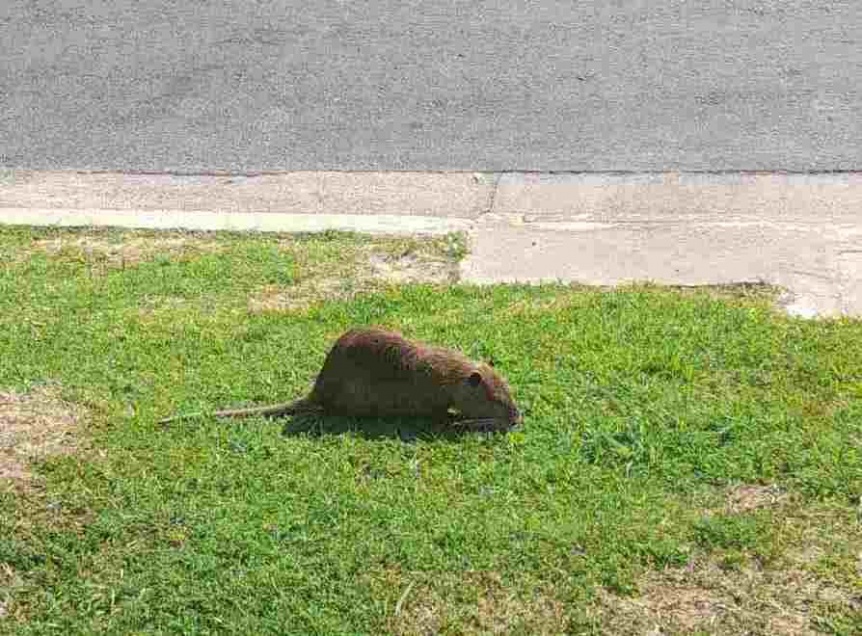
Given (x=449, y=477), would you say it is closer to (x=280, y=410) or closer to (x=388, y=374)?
(x=388, y=374)

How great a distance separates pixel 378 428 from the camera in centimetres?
489

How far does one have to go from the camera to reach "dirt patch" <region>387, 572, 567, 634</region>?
3840 mm

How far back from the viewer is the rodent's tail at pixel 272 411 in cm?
Answer: 501

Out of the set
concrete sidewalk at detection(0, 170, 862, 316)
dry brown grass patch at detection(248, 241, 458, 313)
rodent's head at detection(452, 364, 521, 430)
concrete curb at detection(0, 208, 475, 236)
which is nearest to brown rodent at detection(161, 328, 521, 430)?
rodent's head at detection(452, 364, 521, 430)

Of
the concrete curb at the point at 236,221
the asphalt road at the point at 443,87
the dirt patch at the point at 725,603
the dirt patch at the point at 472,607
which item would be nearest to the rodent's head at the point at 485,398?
the dirt patch at the point at 472,607

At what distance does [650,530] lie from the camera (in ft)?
13.6

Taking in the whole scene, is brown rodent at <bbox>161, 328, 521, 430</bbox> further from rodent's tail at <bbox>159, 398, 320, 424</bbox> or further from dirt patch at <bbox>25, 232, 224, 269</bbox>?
dirt patch at <bbox>25, 232, 224, 269</bbox>

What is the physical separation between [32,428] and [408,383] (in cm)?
149

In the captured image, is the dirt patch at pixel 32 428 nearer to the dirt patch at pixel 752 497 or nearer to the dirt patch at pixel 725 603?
the dirt patch at pixel 725 603

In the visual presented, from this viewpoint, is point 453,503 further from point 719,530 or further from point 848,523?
point 848,523

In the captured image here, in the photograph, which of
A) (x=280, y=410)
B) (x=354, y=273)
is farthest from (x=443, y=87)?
(x=280, y=410)

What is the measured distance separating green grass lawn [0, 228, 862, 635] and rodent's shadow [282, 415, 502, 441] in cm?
1

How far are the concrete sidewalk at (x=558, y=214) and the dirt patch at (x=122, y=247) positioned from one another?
0.17 metres

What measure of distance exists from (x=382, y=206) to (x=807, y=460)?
11.3ft
